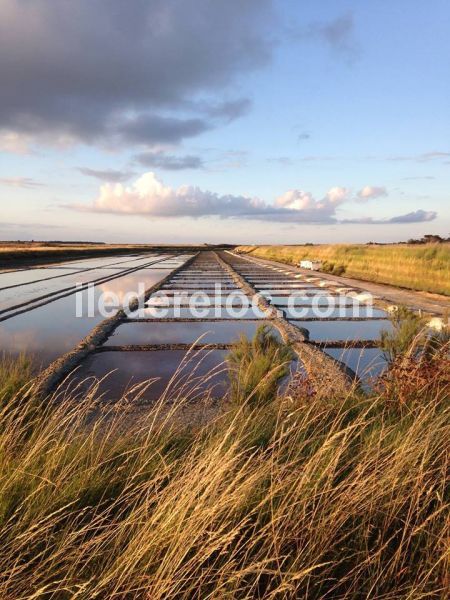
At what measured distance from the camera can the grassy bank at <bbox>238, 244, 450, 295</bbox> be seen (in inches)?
730

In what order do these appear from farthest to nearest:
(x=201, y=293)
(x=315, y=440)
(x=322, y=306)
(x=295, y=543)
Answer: (x=201, y=293), (x=322, y=306), (x=315, y=440), (x=295, y=543)

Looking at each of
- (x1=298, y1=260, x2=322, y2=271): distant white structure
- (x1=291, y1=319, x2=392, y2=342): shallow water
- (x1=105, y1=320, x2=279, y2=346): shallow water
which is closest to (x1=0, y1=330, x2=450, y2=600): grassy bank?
(x1=105, y1=320, x2=279, y2=346): shallow water

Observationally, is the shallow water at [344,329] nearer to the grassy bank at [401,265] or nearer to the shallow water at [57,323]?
the shallow water at [57,323]

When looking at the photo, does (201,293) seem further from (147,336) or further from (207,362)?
(207,362)

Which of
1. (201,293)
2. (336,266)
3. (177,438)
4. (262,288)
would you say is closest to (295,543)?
(177,438)

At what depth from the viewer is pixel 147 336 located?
9.49 meters

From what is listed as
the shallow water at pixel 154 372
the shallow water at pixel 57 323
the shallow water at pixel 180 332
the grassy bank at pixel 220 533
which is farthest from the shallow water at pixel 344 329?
the grassy bank at pixel 220 533

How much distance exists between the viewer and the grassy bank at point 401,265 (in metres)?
18.5

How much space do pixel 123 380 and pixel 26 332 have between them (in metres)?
4.34

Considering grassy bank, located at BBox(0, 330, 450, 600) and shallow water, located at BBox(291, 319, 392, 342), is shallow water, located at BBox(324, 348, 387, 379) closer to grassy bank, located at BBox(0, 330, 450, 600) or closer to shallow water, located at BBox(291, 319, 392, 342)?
shallow water, located at BBox(291, 319, 392, 342)

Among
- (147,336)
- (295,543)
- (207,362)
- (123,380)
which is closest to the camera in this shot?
(295,543)

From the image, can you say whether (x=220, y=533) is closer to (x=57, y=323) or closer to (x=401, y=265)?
(x=57, y=323)

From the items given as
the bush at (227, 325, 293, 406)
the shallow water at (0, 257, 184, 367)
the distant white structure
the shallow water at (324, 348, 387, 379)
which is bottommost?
the shallow water at (324, 348, 387, 379)

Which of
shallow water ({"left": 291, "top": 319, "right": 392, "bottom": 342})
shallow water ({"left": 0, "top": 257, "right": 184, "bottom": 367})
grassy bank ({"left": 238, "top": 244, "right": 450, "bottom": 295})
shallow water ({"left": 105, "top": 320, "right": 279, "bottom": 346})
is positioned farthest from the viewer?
grassy bank ({"left": 238, "top": 244, "right": 450, "bottom": 295})
